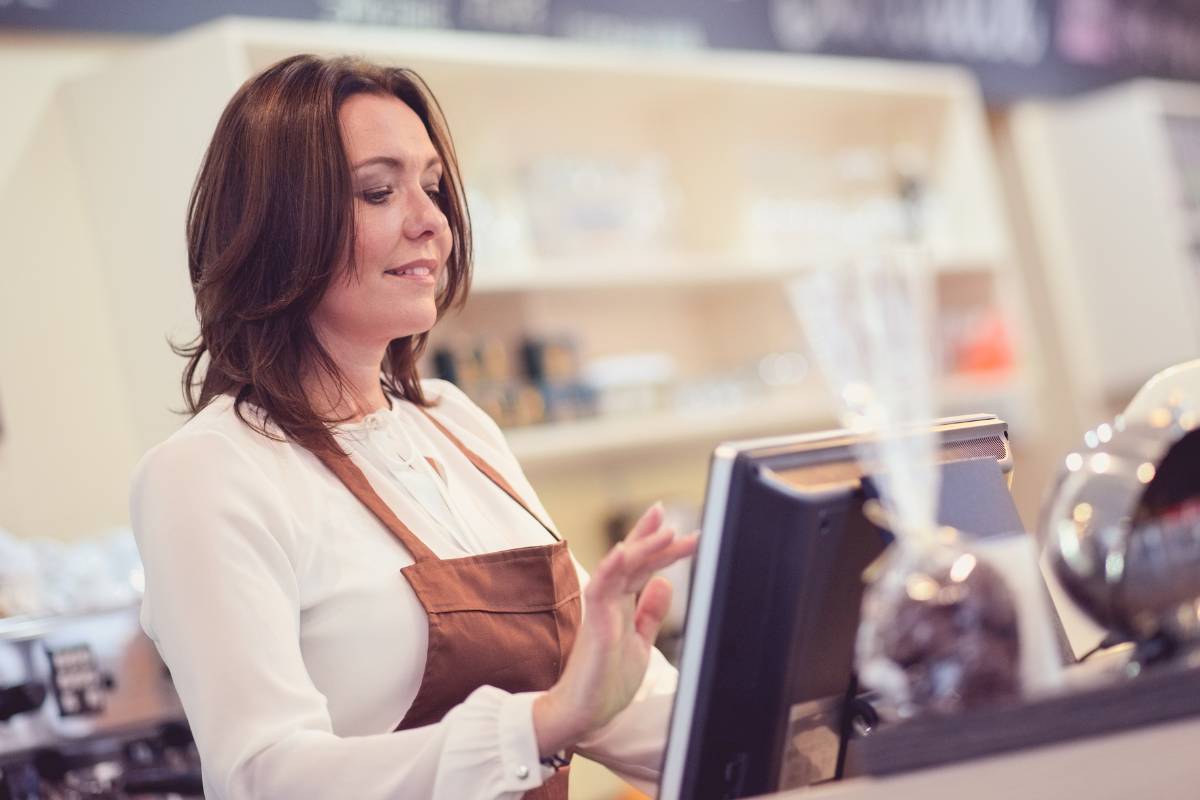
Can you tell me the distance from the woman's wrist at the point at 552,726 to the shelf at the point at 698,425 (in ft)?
6.64

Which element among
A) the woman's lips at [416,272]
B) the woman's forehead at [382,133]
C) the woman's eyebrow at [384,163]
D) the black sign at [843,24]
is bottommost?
the woman's lips at [416,272]

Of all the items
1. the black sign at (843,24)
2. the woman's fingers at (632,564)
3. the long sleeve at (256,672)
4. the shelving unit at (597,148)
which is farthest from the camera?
the black sign at (843,24)

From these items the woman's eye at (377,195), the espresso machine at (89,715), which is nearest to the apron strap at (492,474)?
the woman's eye at (377,195)

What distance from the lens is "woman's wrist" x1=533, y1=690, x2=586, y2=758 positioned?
116 centimetres

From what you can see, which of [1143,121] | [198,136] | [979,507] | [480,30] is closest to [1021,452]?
[1143,121]

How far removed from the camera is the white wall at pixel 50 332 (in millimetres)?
2832

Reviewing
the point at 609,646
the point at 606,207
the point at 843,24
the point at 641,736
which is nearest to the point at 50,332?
the point at 606,207

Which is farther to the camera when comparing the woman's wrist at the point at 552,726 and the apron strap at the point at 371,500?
the apron strap at the point at 371,500

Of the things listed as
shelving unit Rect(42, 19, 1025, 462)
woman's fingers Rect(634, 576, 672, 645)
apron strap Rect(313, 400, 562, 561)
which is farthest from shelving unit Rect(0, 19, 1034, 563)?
woman's fingers Rect(634, 576, 672, 645)

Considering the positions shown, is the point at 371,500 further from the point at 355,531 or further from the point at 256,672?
the point at 256,672

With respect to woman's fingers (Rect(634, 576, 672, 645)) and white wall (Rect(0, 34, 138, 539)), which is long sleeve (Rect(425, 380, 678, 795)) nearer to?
woman's fingers (Rect(634, 576, 672, 645))

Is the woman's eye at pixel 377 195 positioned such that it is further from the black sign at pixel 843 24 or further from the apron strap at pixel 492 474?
the black sign at pixel 843 24

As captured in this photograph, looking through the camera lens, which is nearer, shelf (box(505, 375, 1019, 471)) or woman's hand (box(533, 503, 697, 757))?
woman's hand (box(533, 503, 697, 757))

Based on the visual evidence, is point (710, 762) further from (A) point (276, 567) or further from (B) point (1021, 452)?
(B) point (1021, 452)
